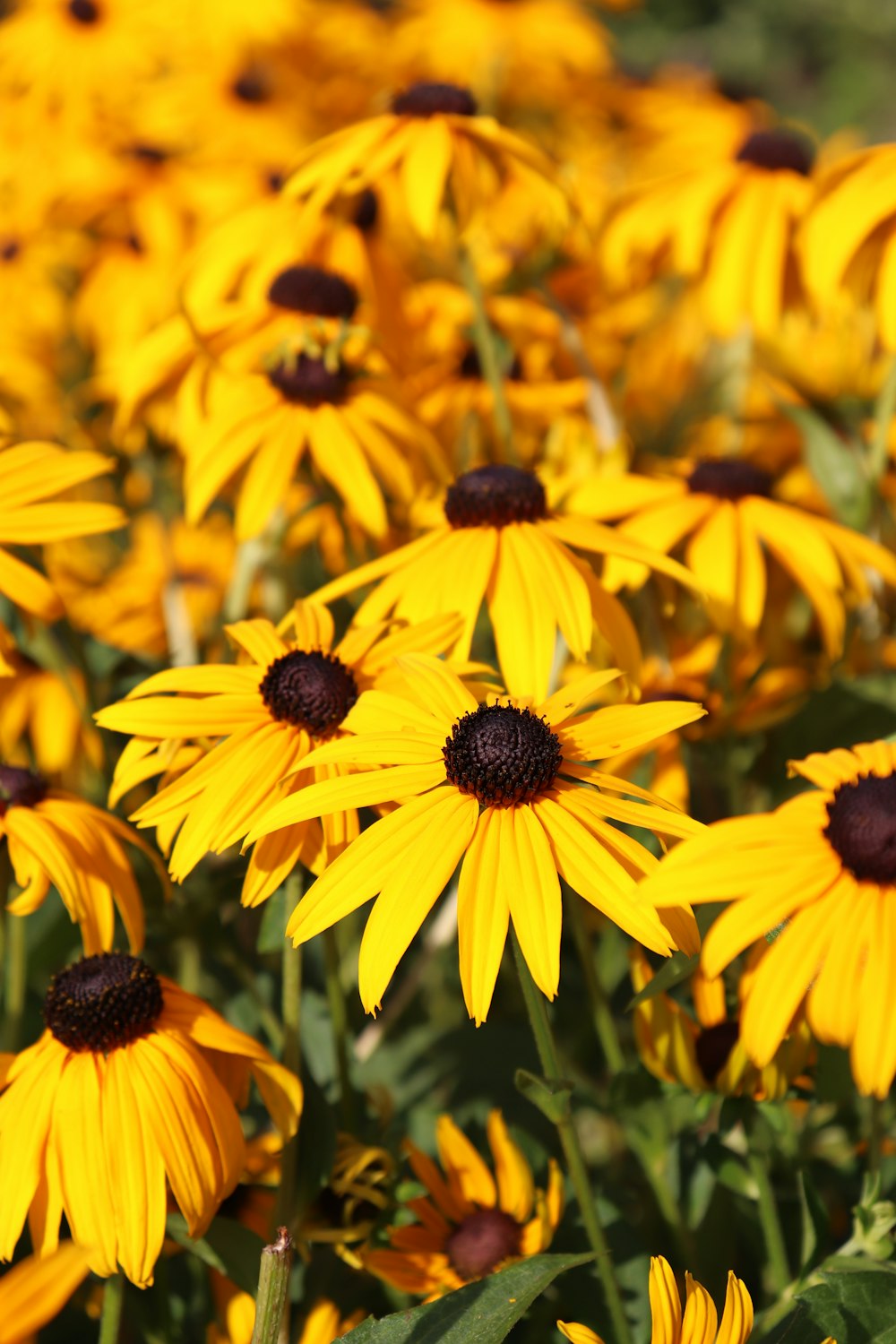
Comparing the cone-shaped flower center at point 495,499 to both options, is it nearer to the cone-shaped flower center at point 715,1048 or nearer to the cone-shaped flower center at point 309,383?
the cone-shaped flower center at point 309,383

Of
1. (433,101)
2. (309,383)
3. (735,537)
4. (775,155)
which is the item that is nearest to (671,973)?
(735,537)

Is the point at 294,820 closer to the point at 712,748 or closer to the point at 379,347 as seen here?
the point at 712,748

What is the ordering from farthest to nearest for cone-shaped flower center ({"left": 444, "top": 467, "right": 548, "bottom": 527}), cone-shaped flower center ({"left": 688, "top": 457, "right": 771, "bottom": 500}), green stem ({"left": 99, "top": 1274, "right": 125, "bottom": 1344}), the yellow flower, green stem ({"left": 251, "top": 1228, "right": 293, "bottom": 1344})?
cone-shaped flower center ({"left": 688, "top": 457, "right": 771, "bottom": 500}) → cone-shaped flower center ({"left": 444, "top": 467, "right": 548, "bottom": 527}) → green stem ({"left": 99, "top": 1274, "right": 125, "bottom": 1344}) → green stem ({"left": 251, "top": 1228, "right": 293, "bottom": 1344}) → the yellow flower

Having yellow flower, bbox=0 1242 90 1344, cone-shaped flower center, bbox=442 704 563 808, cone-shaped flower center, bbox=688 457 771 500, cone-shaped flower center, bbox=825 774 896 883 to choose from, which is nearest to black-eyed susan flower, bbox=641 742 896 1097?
cone-shaped flower center, bbox=825 774 896 883

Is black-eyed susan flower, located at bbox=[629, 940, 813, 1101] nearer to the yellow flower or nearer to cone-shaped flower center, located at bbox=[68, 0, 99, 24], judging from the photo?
the yellow flower

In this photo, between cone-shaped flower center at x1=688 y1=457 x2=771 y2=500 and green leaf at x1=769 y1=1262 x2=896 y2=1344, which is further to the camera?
cone-shaped flower center at x1=688 y1=457 x2=771 y2=500

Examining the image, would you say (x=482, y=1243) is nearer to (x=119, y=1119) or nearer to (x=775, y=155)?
(x=119, y=1119)
